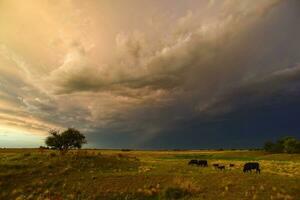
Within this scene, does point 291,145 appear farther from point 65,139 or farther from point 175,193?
point 175,193

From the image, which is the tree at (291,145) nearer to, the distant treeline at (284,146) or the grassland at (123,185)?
the distant treeline at (284,146)

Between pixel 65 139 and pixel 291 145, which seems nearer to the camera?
pixel 65 139

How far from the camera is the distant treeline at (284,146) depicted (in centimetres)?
16038

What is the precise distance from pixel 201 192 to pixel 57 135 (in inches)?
2676

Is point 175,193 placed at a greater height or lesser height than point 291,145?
lesser

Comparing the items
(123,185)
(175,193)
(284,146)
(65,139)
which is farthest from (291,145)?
(175,193)

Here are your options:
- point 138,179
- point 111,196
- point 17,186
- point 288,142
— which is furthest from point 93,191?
point 288,142

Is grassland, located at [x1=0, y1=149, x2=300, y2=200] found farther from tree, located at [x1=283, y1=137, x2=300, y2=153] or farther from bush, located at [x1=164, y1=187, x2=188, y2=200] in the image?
tree, located at [x1=283, y1=137, x2=300, y2=153]

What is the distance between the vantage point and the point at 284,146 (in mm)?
165875

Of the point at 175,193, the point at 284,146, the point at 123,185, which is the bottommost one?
the point at 175,193

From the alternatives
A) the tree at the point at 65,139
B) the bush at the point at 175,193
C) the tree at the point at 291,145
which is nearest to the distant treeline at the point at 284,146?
the tree at the point at 291,145

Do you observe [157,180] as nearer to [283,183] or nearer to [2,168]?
[283,183]

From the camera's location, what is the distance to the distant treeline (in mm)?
160375

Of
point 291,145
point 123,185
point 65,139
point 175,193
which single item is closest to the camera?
point 175,193
